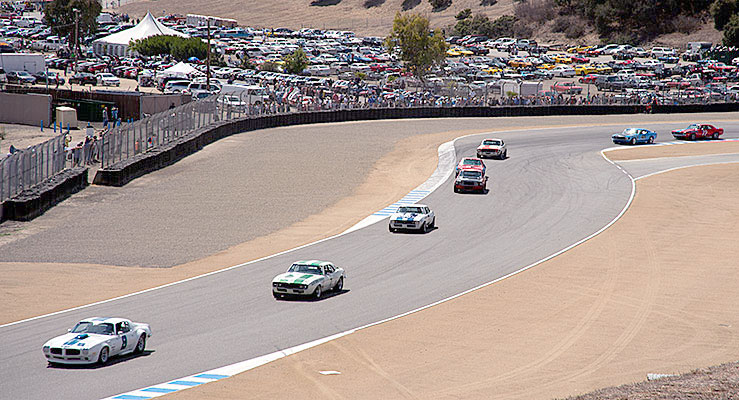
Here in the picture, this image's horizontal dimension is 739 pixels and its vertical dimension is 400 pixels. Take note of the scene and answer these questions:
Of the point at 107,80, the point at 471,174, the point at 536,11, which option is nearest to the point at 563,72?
the point at 107,80

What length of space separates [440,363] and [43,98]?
A: 2030 inches

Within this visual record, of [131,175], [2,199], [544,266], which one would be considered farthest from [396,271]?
[131,175]

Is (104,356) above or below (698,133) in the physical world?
below

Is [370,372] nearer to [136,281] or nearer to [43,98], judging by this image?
[136,281]

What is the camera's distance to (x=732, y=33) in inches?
4417

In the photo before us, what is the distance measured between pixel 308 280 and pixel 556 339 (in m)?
6.81

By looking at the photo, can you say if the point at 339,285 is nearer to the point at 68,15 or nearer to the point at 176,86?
the point at 176,86

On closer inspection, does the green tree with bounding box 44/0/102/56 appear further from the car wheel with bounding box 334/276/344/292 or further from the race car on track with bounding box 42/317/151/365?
the race car on track with bounding box 42/317/151/365

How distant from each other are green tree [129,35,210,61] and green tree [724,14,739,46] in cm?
6758

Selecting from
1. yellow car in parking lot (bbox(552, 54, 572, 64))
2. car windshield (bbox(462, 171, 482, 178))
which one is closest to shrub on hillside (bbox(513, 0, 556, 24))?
yellow car in parking lot (bbox(552, 54, 572, 64))

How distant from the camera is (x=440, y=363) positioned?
1842cm

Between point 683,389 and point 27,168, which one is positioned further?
point 27,168

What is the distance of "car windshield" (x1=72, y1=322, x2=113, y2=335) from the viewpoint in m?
17.8

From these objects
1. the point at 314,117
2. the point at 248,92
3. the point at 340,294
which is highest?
the point at 248,92
